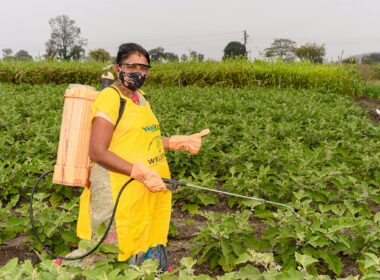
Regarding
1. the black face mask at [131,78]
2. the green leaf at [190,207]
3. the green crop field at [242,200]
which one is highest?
the black face mask at [131,78]

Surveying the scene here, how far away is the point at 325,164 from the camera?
239 inches

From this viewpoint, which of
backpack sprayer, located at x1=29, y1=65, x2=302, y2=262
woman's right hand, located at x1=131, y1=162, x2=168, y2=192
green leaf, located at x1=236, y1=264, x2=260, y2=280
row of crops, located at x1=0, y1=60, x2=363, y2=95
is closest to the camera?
green leaf, located at x1=236, y1=264, x2=260, y2=280

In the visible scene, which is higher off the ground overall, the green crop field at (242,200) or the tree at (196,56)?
the tree at (196,56)

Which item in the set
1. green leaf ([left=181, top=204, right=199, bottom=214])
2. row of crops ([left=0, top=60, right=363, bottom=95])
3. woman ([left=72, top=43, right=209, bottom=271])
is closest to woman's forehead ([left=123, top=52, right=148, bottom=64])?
woman ([left=72, top=43, right=209, bottom=271])

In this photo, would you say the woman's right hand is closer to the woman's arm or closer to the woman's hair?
the woman's arm

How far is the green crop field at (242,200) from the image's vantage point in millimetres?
3025

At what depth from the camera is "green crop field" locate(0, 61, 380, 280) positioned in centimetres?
303

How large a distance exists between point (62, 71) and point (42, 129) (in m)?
10.4

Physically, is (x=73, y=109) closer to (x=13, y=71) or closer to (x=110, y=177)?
(x=110, y=177)

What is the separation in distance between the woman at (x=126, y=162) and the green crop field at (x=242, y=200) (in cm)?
20

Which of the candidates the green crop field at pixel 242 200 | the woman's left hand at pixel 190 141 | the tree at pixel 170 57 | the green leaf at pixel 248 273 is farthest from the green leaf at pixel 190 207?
the tree at pixel 170 57

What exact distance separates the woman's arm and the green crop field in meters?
0.44

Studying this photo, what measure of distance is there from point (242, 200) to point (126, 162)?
236 centimetres

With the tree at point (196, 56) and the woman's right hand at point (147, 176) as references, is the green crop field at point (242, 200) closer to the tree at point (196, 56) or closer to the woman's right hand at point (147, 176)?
the woman's right hand at point (147, 176)
